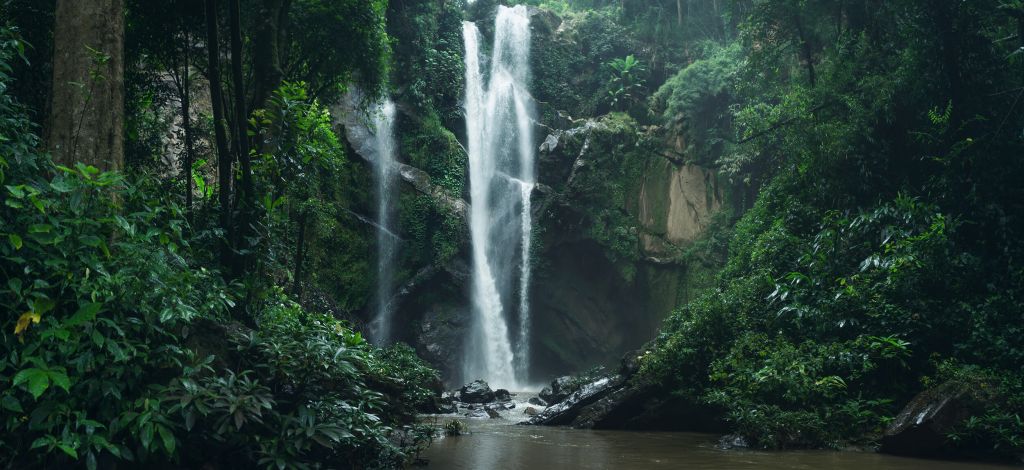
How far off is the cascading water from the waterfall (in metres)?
2.46

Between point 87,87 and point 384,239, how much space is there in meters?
14.8

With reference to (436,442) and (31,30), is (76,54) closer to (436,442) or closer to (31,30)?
(31,30)

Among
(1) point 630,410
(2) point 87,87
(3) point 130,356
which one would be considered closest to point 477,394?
(1) point 630,410

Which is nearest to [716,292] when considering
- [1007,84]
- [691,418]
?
[691,418]

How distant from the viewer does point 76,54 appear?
5.60 meters

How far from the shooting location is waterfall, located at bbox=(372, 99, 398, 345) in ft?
65.7

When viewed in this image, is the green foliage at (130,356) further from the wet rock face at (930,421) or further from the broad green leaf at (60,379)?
the wet rock face at (930,421)

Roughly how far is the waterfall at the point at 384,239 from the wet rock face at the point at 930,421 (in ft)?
47.0

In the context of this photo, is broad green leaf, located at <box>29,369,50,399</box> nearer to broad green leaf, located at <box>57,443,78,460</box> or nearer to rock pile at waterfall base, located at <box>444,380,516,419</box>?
broad green leaf, located at <box>57,443,78,460</box>

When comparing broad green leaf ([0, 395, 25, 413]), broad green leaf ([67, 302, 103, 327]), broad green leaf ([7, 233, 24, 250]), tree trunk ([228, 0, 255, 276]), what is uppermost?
tree trunk ([228, 0, 255, 276])

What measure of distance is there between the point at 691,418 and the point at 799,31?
947 centimetres

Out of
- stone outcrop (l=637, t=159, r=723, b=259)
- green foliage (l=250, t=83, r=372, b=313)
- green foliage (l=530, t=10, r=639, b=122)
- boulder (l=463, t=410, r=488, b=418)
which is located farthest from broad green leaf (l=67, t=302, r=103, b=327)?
green foliage (l=530, t=10, r=639, b=122)

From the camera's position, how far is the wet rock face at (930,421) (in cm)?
738

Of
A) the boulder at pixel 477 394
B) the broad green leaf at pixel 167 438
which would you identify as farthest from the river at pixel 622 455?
the boulder at pixel 477 394
